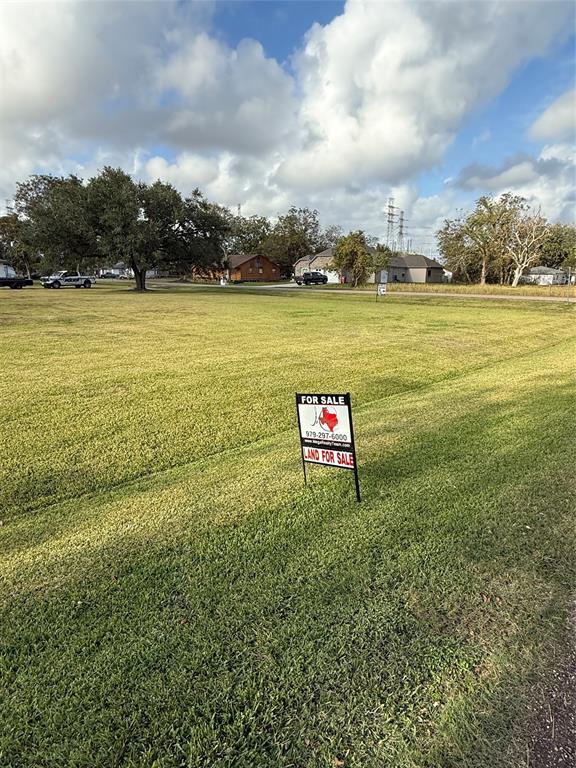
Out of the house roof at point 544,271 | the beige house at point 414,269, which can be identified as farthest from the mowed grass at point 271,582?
the house roof at point 544,271

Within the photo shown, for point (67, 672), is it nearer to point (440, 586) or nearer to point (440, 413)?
point (440, 586)

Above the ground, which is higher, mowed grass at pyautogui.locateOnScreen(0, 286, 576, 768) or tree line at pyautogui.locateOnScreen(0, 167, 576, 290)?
tree line at pyautogui.locateOnScreen(0, 167, 576, 290)

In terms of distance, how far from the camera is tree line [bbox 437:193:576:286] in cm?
5084

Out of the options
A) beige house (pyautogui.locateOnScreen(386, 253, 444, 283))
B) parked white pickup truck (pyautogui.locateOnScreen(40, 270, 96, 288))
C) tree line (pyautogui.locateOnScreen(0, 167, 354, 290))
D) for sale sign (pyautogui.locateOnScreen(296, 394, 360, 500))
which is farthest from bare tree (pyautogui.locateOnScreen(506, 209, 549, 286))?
for sale sign (pyautogui.locateOnScreen(296, 394, 360, 500))

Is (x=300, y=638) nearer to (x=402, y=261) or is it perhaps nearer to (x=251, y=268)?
(x=251, y=268)

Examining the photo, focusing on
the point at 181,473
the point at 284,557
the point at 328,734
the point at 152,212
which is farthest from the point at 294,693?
the point at 152,212

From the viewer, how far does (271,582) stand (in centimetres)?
244

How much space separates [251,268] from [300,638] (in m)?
71.3

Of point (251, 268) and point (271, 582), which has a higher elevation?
point (251, 268)

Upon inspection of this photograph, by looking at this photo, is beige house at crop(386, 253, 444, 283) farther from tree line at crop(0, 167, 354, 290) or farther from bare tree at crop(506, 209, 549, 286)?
tree line at crop(0, 167, 354, 290)

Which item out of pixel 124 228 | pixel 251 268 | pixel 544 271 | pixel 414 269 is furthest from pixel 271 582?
pixel 544 271

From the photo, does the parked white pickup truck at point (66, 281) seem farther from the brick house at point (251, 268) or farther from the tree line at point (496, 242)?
the tree line at point (496, 242)

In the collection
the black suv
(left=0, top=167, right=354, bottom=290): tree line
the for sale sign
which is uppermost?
(left=0, top=167, right=354, bottom=290): tree line

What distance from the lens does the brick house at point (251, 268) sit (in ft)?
225
